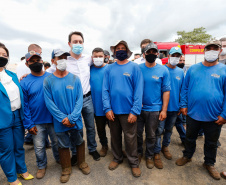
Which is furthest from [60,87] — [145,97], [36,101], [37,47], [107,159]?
[37,47]

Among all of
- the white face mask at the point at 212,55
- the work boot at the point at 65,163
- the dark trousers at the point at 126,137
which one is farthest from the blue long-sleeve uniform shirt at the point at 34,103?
the white face mask at the point at 212,55

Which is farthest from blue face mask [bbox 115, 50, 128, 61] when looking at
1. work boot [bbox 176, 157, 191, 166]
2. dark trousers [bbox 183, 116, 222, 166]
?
work boot [bbox 176, 157, 191, 166]

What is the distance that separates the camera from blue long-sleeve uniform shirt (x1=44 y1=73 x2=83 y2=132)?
7.11 ft

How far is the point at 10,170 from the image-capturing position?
219 centimetres

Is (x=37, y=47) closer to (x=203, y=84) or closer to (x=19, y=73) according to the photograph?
(x=19, y=73)

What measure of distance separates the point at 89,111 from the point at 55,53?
1247 millimetres

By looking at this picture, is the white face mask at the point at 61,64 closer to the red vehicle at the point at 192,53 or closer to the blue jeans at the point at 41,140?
the blue jeans at the point at 41,140

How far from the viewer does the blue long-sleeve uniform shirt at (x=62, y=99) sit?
2166 millimetres

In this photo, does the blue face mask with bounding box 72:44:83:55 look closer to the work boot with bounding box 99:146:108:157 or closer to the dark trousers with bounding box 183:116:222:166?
the work boot with bounding box 99:146:108:157

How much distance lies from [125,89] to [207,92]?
1.35 m

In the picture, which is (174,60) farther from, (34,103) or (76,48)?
(34,103)

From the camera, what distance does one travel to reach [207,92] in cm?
218

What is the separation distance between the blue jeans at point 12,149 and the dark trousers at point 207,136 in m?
3.07

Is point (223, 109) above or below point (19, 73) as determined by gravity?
below
